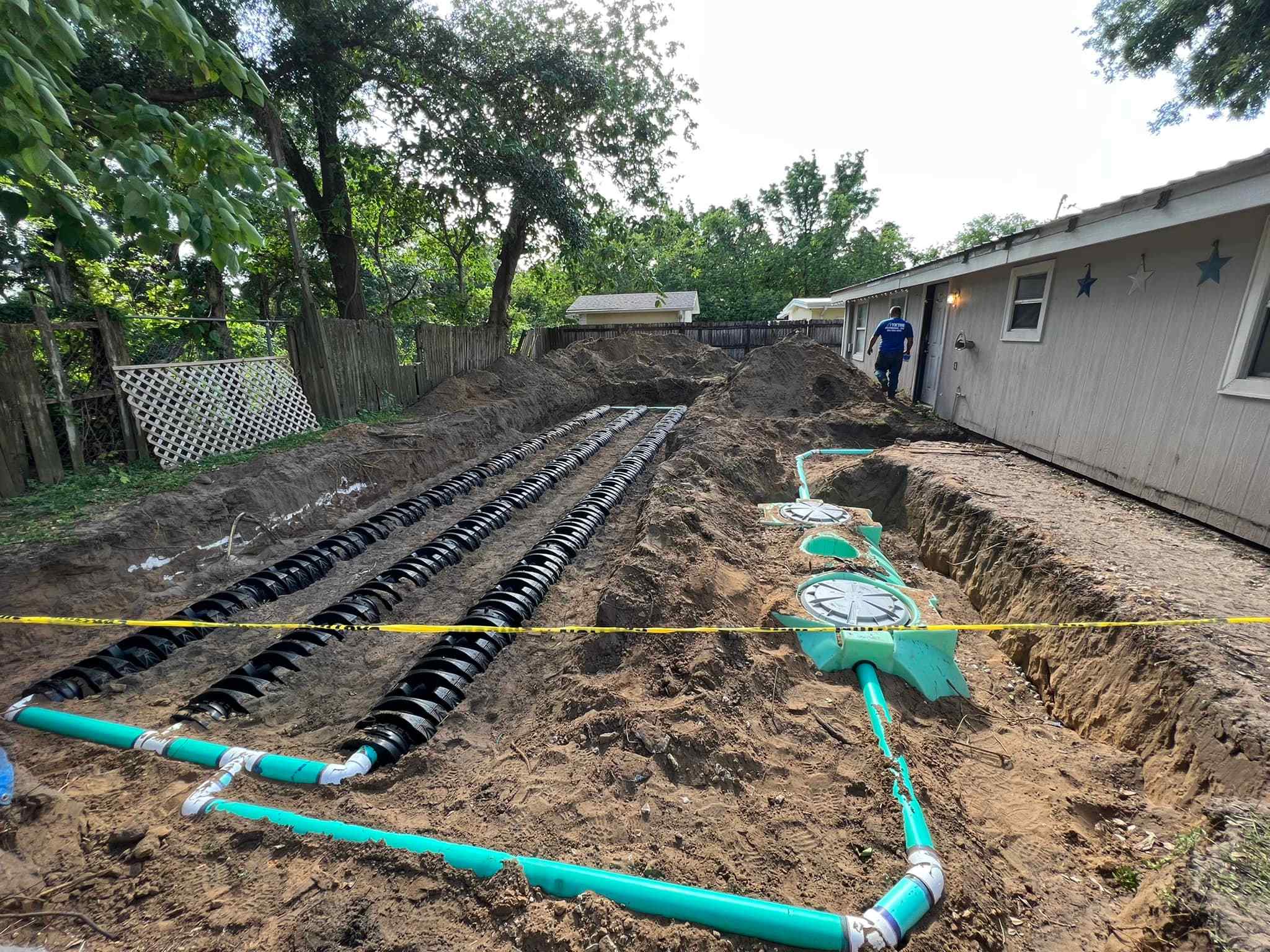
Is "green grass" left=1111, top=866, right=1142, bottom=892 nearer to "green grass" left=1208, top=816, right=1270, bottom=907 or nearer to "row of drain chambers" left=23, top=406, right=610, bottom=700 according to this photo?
"green grass" left=1208, top=816, right=1270, bottom=907

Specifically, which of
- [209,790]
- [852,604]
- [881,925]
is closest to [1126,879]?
[881,925]

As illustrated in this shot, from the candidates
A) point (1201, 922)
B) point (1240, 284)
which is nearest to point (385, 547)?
point (1201, 922)

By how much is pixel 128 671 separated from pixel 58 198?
287cm

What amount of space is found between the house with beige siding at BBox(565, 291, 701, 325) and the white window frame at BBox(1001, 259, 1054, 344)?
2263 cm

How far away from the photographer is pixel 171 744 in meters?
2.61

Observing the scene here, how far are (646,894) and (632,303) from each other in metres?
31.2

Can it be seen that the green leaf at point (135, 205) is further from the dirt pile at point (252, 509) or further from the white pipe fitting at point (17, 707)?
the dirt pile at point (252, 509)

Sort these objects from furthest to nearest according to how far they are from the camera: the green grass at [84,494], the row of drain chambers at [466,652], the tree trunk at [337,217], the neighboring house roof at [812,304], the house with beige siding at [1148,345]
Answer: the neighboring house roof at [812,304] → the tree trunk at [337,217] → the green grass at [84,494] → the house with beige siding at [1148,345] → the row of drain chambers at [466,652]

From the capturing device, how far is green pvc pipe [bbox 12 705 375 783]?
8.05 ft

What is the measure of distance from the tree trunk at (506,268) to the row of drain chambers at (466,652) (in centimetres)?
1099

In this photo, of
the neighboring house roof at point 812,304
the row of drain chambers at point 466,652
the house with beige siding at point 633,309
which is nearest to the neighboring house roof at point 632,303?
the house with beige siding at point 633,309

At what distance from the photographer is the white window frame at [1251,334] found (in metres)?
4.20

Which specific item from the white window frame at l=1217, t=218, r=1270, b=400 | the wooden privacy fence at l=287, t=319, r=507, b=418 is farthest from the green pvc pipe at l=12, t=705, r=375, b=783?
the wooden privacy fence at l=287, t=319, r=507, b=418

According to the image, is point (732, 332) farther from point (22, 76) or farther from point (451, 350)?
point (22, 76)
